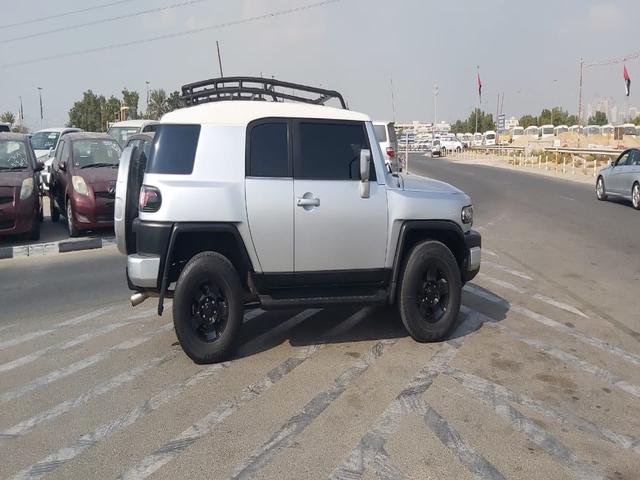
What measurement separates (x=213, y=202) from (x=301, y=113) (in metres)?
1.14

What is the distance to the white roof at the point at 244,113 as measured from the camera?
5.53m

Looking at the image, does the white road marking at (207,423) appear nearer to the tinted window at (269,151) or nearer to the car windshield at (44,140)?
the tinted window at (269,151)

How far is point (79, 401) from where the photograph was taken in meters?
4.79

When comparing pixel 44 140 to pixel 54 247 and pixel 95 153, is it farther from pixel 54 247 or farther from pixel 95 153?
pixel 54 247

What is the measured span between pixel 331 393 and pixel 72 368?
229 cm

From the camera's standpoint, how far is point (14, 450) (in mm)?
4035

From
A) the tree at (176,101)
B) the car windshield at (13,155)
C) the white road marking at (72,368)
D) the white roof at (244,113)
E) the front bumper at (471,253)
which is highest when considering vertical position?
the tree at (176,101)

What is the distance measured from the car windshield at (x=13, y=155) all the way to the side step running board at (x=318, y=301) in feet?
26.8

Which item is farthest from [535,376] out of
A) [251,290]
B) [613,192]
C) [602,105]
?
[602,105]

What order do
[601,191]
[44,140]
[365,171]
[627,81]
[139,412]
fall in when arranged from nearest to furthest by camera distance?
[139,412] < [365,171] < [601,191] < [44,140] < [627,81]

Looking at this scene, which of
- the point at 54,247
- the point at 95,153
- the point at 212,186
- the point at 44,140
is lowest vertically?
the point at 54,247

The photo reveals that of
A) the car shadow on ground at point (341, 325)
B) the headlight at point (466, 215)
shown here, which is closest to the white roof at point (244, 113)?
the headlight at point (466, 215)

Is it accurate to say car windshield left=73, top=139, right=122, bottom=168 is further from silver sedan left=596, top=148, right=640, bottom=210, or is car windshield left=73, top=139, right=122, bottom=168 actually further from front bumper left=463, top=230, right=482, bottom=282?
silver sedan left=596, top=148, right=640, bottom=210

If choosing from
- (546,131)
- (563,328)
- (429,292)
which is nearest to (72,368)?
(429,292)
